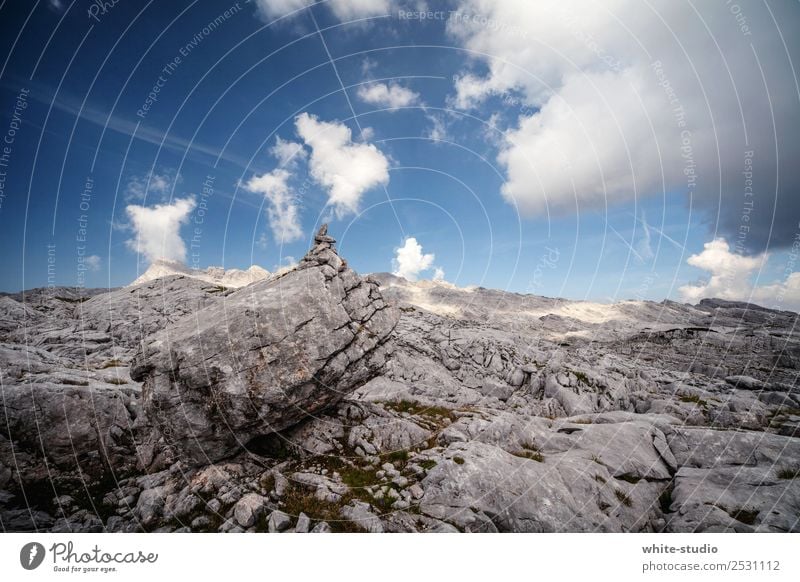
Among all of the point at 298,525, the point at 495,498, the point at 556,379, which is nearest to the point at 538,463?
the point at 495,498

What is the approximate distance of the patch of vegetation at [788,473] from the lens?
13.8 metres

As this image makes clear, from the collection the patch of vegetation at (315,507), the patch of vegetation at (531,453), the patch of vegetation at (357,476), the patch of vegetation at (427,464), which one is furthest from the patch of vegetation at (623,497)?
the patch of vegetation at (315,507)

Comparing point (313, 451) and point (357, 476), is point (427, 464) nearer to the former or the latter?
point (357, 476)

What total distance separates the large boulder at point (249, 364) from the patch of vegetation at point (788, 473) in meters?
19.9

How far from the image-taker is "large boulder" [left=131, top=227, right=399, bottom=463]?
12.5 meters

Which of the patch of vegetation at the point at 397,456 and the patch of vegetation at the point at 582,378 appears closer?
the patch of vegetation at the point at 397,456

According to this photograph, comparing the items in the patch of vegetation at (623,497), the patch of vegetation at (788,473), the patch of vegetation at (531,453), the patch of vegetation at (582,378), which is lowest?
the patch of vegetation at (623,497)

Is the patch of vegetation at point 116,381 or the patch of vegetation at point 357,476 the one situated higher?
the patch of vegetation at point 116,381

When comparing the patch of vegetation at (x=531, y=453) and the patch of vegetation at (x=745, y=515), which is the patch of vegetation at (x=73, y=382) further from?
the patch of vegetation at (x=745, y=515)

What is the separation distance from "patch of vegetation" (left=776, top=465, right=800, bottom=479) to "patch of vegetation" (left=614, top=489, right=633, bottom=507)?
7283mm

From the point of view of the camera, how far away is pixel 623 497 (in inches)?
514

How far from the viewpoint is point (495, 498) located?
11.4 m
